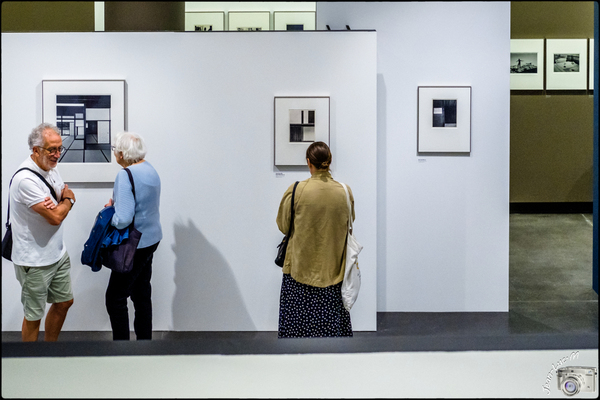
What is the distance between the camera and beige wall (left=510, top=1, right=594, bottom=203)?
8.62 m

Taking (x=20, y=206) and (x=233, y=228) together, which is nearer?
(x=20, y=206)

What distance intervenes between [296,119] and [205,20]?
3.06 metres

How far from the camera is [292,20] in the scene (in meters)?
6.43

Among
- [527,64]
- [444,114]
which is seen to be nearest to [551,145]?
[527,64]

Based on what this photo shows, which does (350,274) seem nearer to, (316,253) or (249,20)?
(316,253)

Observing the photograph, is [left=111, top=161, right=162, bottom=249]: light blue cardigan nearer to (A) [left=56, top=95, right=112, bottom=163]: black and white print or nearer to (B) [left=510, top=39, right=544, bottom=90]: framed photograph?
(A) [left=56, top=95, right=112, bottom=163]: black and white print

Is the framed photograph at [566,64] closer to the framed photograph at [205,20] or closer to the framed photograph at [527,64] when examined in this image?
the framed photograph at [527,64]

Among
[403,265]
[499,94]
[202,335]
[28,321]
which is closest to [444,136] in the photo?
[499,94]

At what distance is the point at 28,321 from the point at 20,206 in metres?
0.80

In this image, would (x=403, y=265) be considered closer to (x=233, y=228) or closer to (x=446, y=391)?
(x=233, y=228)

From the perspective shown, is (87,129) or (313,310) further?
(87,129)

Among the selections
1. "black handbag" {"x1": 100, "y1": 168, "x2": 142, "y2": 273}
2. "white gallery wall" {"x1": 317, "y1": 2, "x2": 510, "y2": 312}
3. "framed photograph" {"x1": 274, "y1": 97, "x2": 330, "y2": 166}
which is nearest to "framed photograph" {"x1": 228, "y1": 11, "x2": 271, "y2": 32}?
"white gallery wall" {"x1": 317, "y1": 2, "x2": 510, "y2": 312}

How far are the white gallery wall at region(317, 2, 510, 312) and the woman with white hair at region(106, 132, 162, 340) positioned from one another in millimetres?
2221

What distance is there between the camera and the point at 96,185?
→ 4.20m
